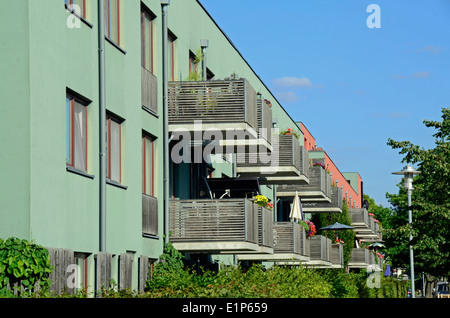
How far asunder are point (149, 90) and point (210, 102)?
203 centimetres

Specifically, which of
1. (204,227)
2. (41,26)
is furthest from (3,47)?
(204,227)

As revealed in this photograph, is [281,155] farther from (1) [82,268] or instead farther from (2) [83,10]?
(1) [82,268]

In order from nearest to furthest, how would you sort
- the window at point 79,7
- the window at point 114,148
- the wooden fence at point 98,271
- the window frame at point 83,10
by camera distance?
1. the wooden fence at point 98,271
2. the window frame at point 83,10
3. the window at point 79,7
4. the window at point 114,148

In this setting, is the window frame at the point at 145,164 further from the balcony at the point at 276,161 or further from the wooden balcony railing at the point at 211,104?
the balcony at the point at 276,161

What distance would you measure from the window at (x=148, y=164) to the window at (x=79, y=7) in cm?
491

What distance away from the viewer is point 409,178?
120 feet

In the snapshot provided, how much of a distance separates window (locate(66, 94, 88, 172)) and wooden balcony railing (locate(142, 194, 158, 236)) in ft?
12.8

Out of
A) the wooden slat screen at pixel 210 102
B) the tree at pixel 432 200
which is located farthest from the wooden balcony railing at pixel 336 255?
the wooden slat screen at pixel 210 102

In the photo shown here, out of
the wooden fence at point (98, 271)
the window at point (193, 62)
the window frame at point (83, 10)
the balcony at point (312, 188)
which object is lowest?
the wooden fence at point (98, 271)

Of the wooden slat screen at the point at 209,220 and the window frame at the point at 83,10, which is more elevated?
the window frame at the point at 83,10

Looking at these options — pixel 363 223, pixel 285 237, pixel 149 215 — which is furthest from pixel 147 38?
pixel 363 223

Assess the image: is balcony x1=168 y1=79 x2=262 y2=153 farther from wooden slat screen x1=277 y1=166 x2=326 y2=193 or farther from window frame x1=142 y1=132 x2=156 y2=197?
wooden slat screen x1=277 y1=166 x2=326 y2=193

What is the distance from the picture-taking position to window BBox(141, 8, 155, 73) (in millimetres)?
20891

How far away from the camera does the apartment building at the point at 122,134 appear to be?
13398 millimetres
